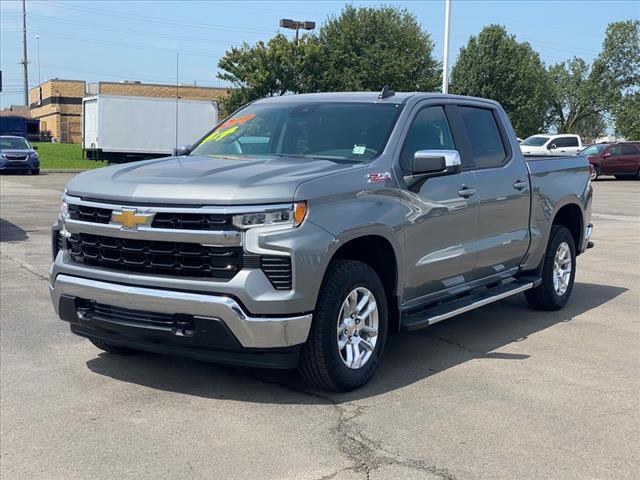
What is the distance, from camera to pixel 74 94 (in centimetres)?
8450

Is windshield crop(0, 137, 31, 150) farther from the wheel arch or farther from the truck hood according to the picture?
the wheel arch

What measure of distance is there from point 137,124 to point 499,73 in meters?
28.6

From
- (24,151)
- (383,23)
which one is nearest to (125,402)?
(24,151)

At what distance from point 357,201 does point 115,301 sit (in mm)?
1625

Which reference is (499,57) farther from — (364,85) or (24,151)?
(24,151)

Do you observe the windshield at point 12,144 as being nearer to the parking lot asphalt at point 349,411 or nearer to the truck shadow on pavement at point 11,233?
the truck shadow on pavement at point 11,233

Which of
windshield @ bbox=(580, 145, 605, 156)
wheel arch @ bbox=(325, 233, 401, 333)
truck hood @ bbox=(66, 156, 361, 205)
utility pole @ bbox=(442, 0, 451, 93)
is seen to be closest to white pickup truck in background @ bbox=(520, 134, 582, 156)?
windshield @ bbox=(580, 145, 605, 156)

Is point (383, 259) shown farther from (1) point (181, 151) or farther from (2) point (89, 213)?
(1) point (181, 151)

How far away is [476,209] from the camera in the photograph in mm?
6051

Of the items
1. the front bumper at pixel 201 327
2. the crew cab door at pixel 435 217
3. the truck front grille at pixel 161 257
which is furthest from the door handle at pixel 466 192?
the truck front grille at pixel 161 257

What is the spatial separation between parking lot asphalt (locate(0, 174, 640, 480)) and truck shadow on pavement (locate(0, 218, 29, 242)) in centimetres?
546

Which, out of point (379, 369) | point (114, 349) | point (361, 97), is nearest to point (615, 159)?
point (361, 97)

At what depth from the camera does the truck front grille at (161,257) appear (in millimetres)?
4375

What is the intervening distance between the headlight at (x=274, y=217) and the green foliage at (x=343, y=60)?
40310 millimetres
